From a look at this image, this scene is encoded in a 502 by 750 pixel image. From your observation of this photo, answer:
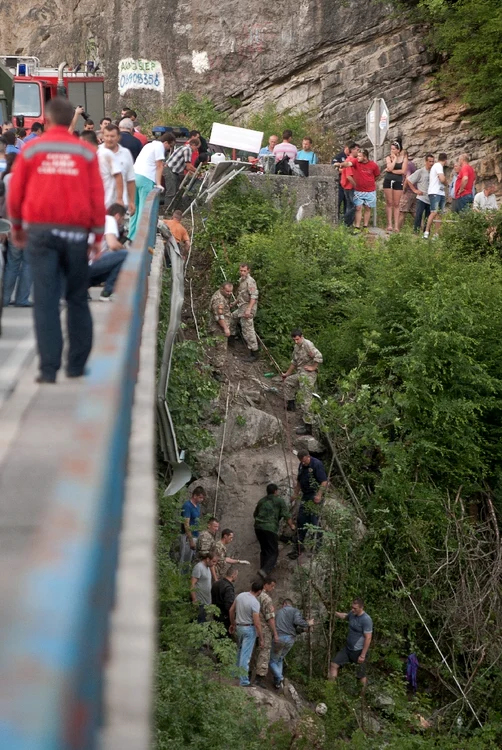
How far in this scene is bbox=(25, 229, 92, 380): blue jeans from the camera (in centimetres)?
634

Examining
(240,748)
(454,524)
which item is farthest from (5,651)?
(454,524)

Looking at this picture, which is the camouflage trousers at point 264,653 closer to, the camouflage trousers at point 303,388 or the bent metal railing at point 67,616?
the camouflage trousers at point 303,388

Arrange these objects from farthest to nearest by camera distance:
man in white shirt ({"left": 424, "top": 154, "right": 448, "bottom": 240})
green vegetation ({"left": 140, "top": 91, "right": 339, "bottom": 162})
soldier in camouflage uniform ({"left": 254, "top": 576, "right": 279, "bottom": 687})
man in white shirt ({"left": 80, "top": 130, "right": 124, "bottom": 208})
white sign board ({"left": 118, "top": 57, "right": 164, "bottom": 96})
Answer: white sign board ({"left": 118, "top": 57, "right": 164, "bottom": 96})
green vegetation ({"left": 140, "top": 91, "right": 339, "bottom": 162})
man in white shirt ({"left": 424, "top": 154, "right": 448, "bottom": 240})
soldier in camouflage uniform ({"left": 254, "top": 576, "right": 279, "bottom": 687})
man in white shirt ({"left": 80, "top": 130, "right": 124, "bottom": 208})

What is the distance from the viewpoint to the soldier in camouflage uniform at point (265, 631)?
14.5 m

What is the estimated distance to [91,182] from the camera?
249 inches

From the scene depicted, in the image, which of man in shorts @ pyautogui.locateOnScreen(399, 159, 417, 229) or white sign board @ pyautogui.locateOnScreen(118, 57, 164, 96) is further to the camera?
white sign board @ pyautogui.locateOnScreen(118, 57, 164, 96)

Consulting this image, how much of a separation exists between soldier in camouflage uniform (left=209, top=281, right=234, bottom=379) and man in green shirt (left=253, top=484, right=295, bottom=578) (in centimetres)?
368

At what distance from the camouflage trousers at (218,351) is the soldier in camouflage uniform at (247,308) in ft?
1.54

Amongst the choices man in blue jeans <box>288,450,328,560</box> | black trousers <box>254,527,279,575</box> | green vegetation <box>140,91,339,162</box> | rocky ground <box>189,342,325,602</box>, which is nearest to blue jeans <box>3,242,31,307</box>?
black trousers <box>254,527,279,575</box>

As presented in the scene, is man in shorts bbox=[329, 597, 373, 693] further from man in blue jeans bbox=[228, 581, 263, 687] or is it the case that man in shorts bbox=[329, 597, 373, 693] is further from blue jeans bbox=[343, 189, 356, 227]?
blue jeans bbox=[343, 189, 356, 227]

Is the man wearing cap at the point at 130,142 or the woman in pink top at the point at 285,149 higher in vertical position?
the woman in pink top at the point at 285,149

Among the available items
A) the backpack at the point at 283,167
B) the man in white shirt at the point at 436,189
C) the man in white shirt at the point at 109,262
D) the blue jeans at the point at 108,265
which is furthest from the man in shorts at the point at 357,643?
the backpack at the point at 283,167

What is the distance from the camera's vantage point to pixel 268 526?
52.9ft

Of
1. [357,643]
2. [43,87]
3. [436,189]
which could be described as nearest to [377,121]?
[436,189]
